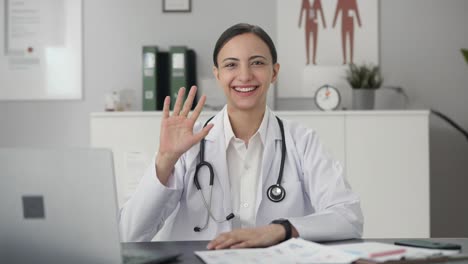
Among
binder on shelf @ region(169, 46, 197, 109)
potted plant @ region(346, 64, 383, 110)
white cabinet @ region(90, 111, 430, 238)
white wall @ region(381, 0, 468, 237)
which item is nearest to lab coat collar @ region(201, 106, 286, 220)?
white cabinet @ region(90, 111, 430, 238)

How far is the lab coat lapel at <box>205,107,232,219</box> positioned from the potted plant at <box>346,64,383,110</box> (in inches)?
77.9

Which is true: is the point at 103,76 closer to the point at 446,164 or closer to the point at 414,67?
the point at 414,67

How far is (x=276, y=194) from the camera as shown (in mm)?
2051

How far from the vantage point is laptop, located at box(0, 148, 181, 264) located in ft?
4.06

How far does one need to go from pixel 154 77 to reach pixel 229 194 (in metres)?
2.07

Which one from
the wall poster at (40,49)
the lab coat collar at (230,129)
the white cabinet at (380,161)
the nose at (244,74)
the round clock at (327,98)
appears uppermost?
the wall poster at (40,49)

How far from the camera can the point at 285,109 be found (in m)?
Result: 4.30

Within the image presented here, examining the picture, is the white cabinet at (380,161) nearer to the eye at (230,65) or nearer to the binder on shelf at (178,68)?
the binder on shelf at (178,68)

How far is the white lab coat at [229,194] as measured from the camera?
6.31 ft

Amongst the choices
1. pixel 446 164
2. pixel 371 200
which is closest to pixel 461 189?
pixel 446 164

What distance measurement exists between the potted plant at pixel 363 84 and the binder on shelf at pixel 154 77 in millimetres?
1180

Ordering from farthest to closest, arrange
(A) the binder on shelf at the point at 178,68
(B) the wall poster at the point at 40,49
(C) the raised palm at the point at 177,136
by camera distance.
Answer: (B) the wall poster at the point at 40,49 < (A) the binder on shelf at the point at 178,68 < (C) the raised palm at the point at 177,136

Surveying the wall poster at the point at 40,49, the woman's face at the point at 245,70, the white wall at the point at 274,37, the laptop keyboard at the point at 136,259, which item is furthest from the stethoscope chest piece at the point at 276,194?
the wall poster at the point at 40,49

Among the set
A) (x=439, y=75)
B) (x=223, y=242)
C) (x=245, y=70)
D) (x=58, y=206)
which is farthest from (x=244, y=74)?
(x=439, y=75)
